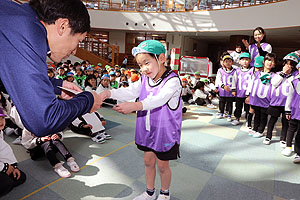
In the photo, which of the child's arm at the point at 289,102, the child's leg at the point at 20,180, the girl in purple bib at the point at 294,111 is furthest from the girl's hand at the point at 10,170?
the child's arm at the point at 289,102

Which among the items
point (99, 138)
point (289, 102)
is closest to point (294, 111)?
point (289, 102)

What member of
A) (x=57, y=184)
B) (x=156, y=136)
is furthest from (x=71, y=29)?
(x=57, y=184)

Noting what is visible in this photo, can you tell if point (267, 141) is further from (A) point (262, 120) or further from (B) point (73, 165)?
(B) point (73, 165)

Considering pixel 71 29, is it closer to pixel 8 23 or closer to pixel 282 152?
pixel 8 23

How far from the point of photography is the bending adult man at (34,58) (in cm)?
77

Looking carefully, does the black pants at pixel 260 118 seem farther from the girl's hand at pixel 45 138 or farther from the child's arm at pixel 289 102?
the girl's hand at pixel 45 138

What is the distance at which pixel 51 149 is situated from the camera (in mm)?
2650

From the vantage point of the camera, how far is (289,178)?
106 inches

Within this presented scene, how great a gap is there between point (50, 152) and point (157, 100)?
190 cm

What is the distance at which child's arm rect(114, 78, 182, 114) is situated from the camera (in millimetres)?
1447

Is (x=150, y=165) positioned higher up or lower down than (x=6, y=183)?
higher up

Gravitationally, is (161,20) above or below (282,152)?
above

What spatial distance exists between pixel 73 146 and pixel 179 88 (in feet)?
7.85

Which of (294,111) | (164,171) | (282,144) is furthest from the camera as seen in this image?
(282,144)
